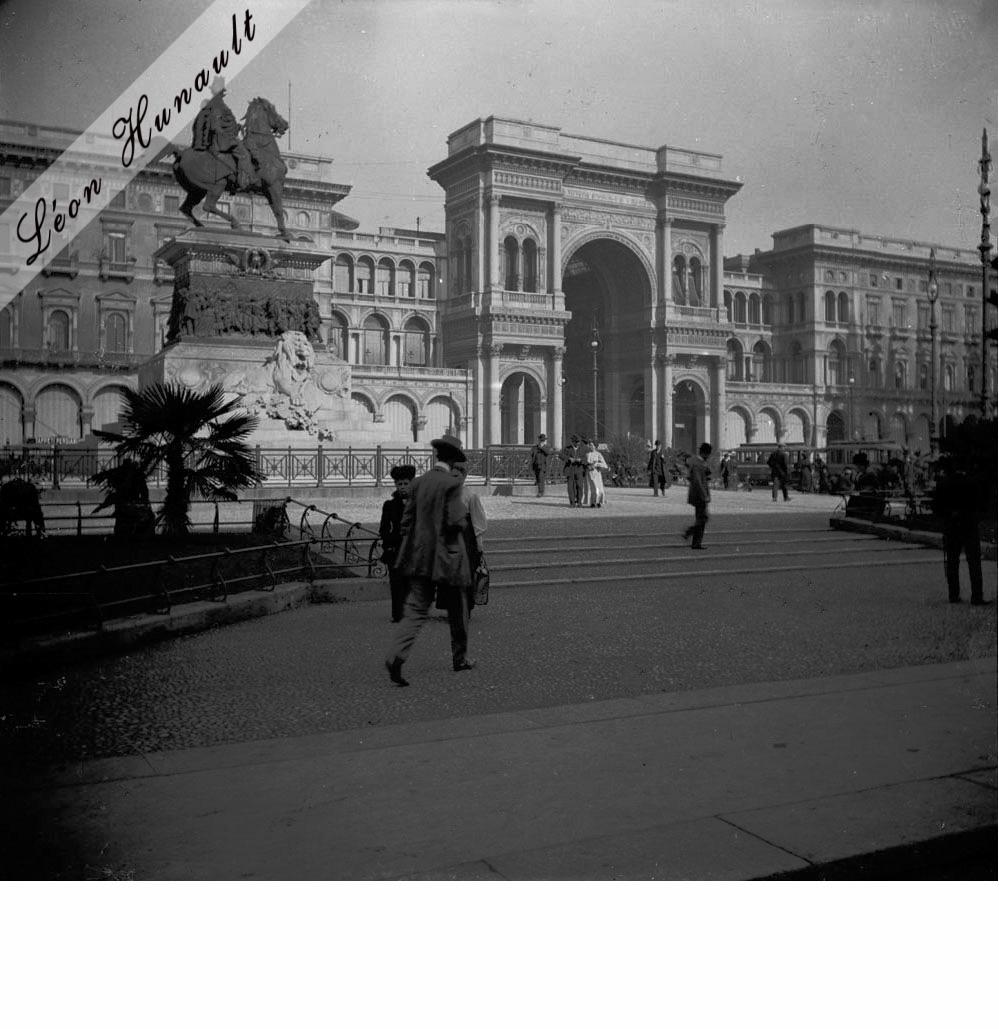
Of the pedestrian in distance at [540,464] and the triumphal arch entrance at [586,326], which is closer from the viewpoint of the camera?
the pedestrian in distance at [540,464]

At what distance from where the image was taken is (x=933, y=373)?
8.79 m

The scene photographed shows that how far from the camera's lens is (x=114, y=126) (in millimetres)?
5785

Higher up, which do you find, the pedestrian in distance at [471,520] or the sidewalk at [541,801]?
the pedestrian in distance at [471,520]

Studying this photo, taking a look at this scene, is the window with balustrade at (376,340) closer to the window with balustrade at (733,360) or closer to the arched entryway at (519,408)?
the arched entryway at (519,408)

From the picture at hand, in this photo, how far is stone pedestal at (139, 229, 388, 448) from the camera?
59.4ft

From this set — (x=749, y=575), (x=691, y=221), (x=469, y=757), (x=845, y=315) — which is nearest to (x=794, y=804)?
(x=469, y=757)

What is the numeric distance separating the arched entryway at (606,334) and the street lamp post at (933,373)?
42.0m

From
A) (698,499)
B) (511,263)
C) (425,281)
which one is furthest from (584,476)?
(425,281)

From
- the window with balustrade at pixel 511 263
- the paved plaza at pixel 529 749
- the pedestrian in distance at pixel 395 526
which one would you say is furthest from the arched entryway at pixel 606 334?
the pedestrian in distance at pixel 395 526

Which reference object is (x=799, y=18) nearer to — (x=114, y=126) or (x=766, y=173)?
(x=766, y=173)

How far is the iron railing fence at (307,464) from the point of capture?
8.51 metres

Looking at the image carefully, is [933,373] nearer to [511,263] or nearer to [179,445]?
[179,445]

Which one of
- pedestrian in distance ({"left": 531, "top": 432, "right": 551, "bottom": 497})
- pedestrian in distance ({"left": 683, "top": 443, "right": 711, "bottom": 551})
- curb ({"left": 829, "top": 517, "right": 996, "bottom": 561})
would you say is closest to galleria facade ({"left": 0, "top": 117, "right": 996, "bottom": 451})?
curb ({"left": 829, "top": 517, "right": 996, "bottom": 561})

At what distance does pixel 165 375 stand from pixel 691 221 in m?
21.7
